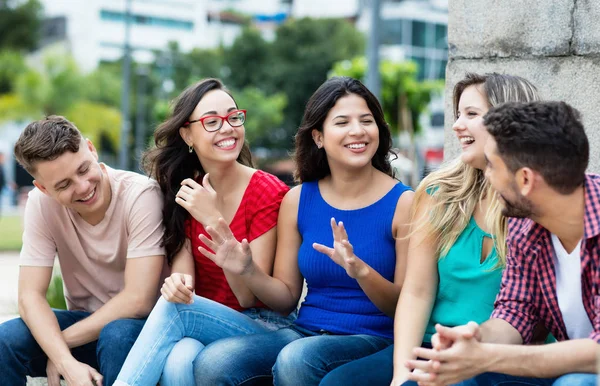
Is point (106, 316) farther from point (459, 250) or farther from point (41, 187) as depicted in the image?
point (459, 250)

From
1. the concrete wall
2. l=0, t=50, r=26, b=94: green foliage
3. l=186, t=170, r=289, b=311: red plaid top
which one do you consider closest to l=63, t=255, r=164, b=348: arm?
l=186, t=170, r=289, b=311: red plaid top

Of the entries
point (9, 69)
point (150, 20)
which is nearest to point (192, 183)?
point (9, 69)

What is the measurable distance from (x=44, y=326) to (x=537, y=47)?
272 centimetres

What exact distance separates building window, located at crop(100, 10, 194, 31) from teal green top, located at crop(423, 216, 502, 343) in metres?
70.0

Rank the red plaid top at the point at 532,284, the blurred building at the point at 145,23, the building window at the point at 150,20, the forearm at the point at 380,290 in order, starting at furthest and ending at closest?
the building window at the point at 150,20 < the blurred building at the point at 145,23 < the forearm at the point at 380,290 < the red plaid top at the point at 532,284

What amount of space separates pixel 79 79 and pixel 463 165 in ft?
147

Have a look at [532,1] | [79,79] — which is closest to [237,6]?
[79,79]

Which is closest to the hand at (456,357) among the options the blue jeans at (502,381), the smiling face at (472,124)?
the blue jeans at (502,381)

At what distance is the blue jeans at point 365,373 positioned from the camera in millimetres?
2988

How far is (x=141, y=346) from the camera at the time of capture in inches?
133

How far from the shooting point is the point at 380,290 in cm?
329

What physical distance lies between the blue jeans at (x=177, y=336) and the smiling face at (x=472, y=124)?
122 centimetres

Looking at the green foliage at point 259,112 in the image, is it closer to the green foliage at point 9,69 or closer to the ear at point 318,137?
the green foliage at point 9,69

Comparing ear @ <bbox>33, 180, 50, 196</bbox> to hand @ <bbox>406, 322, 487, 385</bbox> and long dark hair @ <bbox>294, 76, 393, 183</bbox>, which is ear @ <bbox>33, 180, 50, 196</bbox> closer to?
long dark hair @ <bbox>294, 76, 393, 183</bbox>
